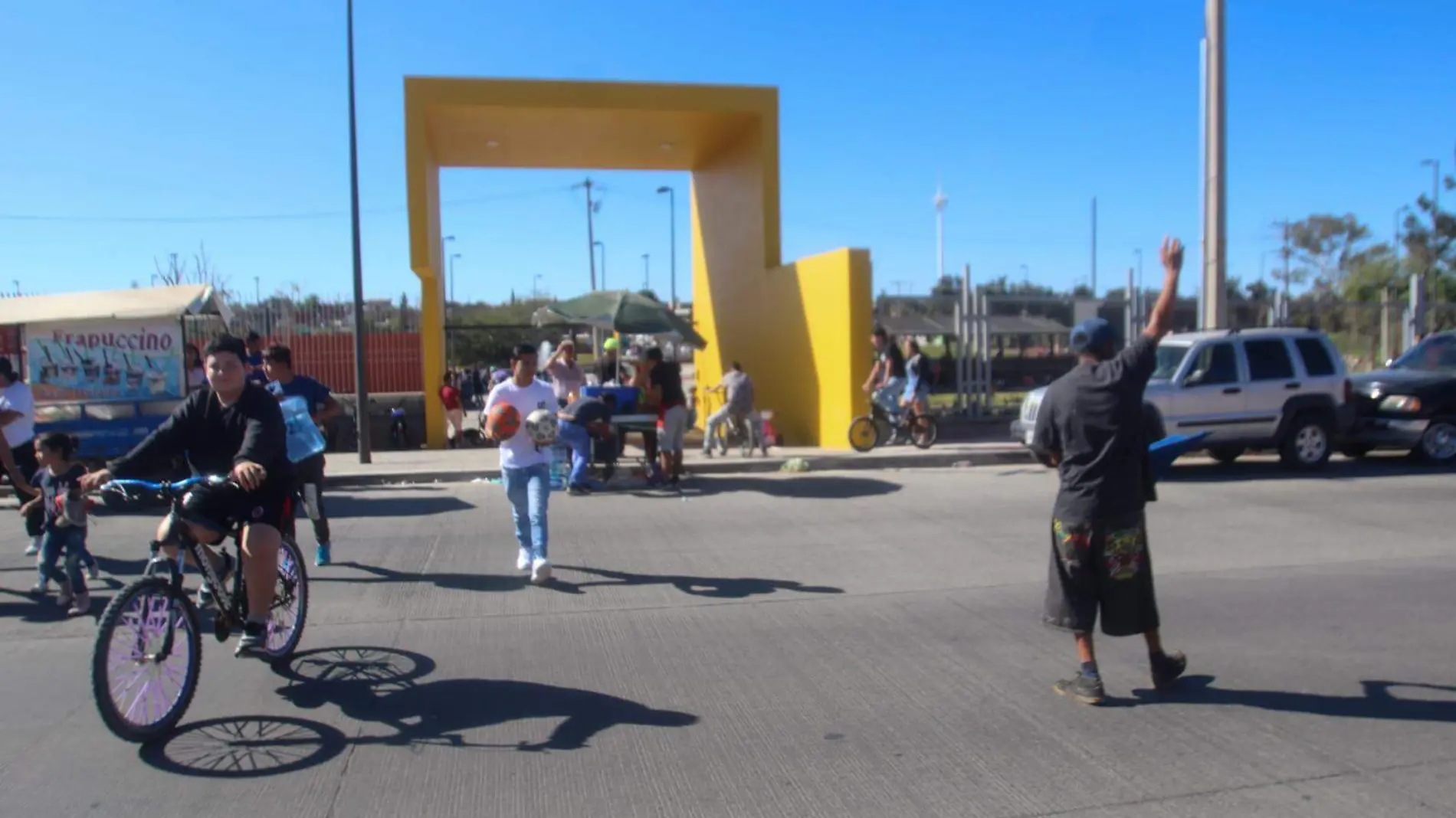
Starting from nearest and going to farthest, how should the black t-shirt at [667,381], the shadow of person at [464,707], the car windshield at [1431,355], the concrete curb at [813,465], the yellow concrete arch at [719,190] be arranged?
the shadow of person at [464,707] → the black t-shirt at [667,381] → the concrete curb at [813,465] → the car windshield at [1431,355] → the yellow concrete arch at [719,190]

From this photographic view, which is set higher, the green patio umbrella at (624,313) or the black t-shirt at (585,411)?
the green patio umbrella at (624,313)

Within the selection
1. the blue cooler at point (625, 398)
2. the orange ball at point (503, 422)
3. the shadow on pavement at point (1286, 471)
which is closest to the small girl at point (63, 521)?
the orange ball at point (503, 422)

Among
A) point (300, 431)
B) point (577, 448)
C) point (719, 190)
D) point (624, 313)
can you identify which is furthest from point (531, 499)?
point (719, 190)

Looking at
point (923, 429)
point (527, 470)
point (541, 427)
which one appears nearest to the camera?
point (541, 427)

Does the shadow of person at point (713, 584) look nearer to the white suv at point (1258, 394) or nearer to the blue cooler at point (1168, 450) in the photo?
the blue cooler at point (1168, 450)

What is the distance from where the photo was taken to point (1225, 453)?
14523mm

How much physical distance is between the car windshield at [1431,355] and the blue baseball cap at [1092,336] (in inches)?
483

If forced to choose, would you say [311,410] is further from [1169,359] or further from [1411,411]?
[1411,411]

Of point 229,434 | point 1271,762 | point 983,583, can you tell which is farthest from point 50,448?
point 1271,762

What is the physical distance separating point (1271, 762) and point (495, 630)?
4281 millimetres

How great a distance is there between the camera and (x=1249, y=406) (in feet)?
45.0

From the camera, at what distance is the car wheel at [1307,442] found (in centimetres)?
1376

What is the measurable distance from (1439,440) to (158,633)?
592 inches

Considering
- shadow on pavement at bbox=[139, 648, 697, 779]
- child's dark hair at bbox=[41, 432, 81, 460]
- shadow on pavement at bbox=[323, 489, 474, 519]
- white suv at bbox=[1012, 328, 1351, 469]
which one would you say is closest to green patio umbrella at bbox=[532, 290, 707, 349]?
shadow on pavement at bbox=[323, 489, 474, 519]
